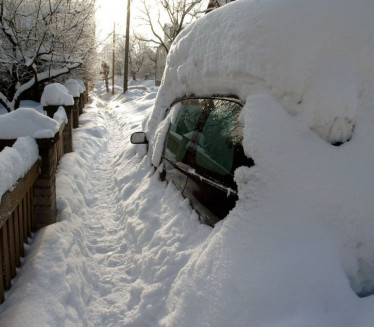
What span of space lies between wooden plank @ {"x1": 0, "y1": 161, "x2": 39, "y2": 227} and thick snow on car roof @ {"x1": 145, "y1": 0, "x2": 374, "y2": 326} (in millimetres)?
1348

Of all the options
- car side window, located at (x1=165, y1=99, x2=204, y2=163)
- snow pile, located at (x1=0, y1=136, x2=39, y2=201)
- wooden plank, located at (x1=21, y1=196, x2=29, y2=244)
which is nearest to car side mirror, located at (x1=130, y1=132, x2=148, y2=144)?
car side window, located at (x1=165, y1=99, x2=204, y2=163)

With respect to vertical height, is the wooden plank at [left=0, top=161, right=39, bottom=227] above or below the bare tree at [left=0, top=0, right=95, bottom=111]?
below

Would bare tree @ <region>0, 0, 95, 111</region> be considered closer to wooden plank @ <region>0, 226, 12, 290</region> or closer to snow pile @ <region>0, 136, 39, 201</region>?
snow pile @ <region>0, 136, 39, 201</region>

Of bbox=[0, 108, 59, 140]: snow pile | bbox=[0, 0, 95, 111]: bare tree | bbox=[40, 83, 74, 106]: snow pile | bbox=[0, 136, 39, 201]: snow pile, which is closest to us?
bbox=[0, 136, 39, 201]: snow pile

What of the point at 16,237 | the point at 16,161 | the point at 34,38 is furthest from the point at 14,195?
the point at 34,38

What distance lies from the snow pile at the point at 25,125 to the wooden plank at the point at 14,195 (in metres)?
0.32

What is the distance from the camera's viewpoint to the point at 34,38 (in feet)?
32.9

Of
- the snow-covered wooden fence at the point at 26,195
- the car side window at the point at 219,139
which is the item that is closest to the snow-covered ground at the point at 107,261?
the snow-covered wooden fence at the point at 26,195

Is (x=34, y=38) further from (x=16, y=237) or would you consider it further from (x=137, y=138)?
(x=16, y=237)

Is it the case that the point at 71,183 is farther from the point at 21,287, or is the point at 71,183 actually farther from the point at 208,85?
the point at 208,85

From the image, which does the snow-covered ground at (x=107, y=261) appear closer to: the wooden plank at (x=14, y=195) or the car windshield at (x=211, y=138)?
the car windshield at (x=211, y=138)

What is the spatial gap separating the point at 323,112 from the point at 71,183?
4302 mm

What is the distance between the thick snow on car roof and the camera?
5.51ft

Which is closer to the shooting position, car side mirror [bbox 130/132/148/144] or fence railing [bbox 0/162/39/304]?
fence railing [bbox 0/162/39/304]
